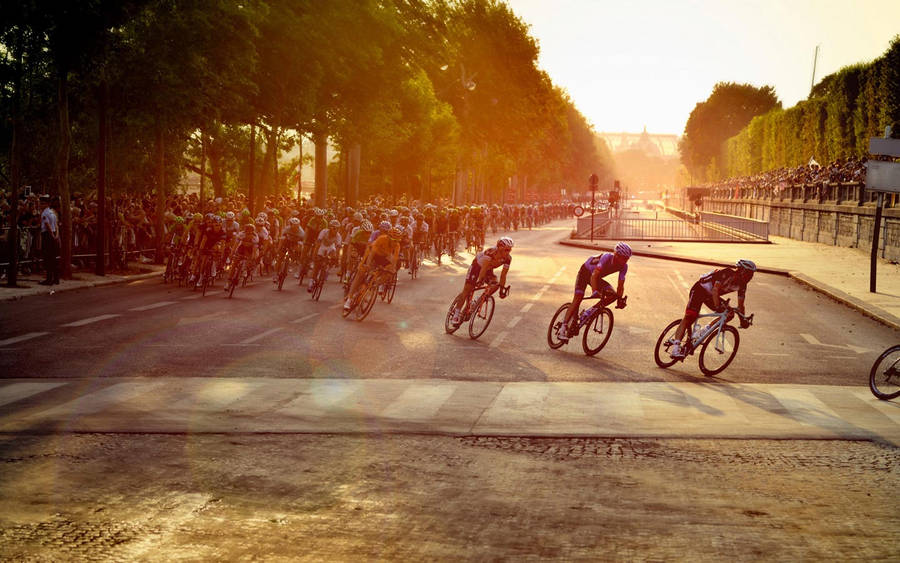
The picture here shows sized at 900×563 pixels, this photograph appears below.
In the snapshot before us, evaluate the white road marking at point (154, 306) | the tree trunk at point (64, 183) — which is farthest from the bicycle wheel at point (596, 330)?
the tree trunk at point (64, 183)

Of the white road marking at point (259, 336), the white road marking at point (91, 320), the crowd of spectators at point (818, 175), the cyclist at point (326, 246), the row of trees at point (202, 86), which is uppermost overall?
the row of trees at point (202, 86)

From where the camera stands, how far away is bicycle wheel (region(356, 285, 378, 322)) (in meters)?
19.3

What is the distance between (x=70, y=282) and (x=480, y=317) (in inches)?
492

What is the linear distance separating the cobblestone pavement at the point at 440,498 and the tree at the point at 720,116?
457 ft

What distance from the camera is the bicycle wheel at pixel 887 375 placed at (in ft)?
40.8

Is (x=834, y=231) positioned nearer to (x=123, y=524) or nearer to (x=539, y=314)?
(x=539, y=314)

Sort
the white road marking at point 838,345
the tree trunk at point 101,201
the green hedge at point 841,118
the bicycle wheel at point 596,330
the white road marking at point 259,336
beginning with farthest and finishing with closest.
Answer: the green hedge at point 841,118 → the tree trunk at point 101,201 → the white road marking at point 838,345 → the white road marking at point 259,336 → the bicycle wheel at point 596,330

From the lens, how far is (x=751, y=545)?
6.49 meters

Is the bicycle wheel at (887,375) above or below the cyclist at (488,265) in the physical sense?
below

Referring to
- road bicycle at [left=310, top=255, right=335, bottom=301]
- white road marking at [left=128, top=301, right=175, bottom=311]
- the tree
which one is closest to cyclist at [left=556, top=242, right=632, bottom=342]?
road bicycle at [left=310, top=255, right=335, bottom=301]

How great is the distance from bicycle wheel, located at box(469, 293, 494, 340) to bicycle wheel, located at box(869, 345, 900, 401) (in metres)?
6.10

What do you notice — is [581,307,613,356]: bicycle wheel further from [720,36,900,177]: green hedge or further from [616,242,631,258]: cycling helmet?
[720,36,900,177]: green hedge

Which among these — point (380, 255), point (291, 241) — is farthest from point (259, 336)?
point (291, 241)

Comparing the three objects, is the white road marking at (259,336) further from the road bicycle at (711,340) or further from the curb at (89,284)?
the curb at (89,284)
